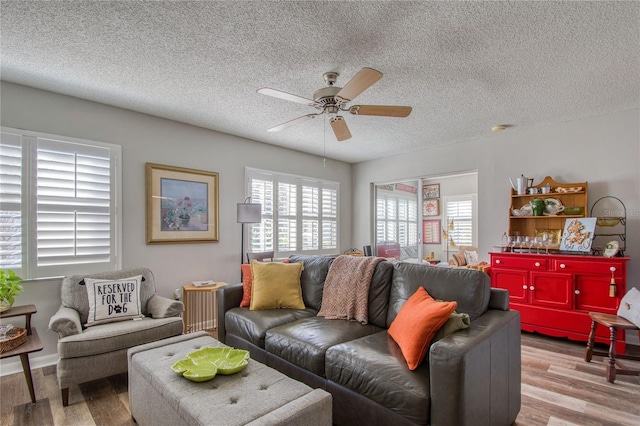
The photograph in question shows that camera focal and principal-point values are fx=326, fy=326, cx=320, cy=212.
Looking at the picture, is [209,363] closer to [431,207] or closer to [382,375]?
[382,375]

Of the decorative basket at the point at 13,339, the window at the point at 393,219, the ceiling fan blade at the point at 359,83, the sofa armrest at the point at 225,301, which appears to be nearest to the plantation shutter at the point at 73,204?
the decorative basket at the point at 13,339

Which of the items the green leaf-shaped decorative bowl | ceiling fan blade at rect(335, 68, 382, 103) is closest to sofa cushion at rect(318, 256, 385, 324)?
the green leaf-shaped decorative bowl

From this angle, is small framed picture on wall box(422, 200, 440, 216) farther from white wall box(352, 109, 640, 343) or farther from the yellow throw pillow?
the yellow throw pillow

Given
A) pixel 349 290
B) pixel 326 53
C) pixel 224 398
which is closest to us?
pixel 224 398

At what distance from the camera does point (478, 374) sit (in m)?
1.61

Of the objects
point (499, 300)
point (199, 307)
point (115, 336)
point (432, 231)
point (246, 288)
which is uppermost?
point (432, 231)

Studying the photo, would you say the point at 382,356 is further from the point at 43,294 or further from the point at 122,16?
the point at 43,294

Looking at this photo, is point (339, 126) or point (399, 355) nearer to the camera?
point (399, 355)

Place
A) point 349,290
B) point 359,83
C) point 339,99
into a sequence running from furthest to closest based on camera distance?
point 349,290, point 339,99, point 359,83

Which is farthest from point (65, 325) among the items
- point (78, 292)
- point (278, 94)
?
point (278, 94)

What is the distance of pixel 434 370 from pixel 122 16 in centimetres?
261

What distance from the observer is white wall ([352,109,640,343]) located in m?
3.49

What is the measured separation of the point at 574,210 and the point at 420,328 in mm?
3043

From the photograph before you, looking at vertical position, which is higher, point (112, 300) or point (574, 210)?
point (574, 210)
